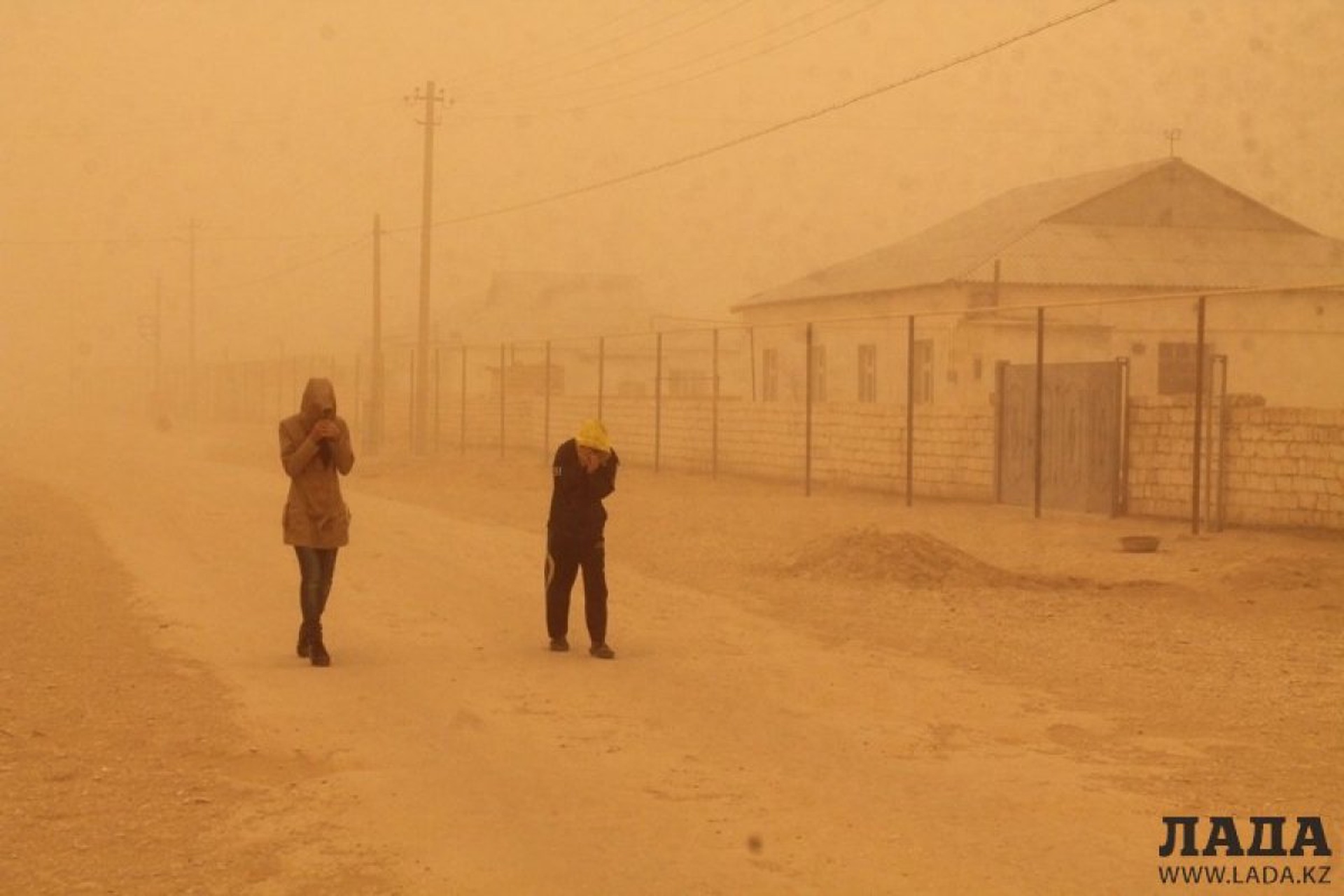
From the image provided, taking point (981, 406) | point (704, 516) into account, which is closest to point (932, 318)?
point (981, 406)

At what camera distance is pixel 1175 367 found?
120 ft

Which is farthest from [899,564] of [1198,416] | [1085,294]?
[1085,294]

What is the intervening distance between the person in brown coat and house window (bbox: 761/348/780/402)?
33.8 m

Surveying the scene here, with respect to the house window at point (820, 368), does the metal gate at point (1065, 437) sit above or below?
below

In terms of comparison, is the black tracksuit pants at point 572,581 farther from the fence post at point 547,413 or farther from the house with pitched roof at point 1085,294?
the fence post at point 547,413

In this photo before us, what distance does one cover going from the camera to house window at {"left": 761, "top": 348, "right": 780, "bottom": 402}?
44531 mm

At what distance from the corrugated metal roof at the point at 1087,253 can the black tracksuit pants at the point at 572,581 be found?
95.3 feet

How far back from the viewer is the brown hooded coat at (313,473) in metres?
9.58

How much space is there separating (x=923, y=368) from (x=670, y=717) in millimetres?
31082

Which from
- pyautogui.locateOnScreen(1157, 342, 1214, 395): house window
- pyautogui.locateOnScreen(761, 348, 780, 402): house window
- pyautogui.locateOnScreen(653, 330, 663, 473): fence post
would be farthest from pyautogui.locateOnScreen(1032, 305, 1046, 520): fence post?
pyautogui.locateOnScreen(761, 348, 780, 402): house window

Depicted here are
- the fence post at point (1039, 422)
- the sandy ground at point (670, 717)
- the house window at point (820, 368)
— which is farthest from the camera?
the house window at point (820, 368)

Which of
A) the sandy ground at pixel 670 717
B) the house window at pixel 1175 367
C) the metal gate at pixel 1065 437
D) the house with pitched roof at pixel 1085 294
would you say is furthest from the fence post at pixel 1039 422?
the house window at pixel 1175 367

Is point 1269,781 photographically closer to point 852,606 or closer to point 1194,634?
point 1194,634

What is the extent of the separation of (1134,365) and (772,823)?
3342 cm
